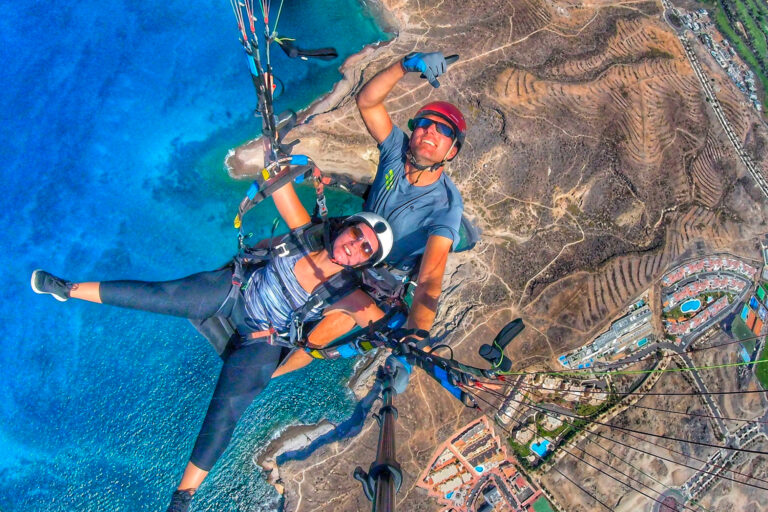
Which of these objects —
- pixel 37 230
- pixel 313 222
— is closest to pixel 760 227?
pixel 313 222

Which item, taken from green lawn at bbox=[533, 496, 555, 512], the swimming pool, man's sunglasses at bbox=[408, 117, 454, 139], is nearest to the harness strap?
man's sunglasses at bbox=[408, 117, 454, 139]

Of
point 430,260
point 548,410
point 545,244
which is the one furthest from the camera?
point 545,244

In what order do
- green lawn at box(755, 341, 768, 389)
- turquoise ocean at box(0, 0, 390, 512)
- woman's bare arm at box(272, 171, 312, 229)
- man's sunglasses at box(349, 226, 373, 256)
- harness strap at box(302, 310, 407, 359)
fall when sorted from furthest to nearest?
green lawn at box(755, 341, 768, 389) → turquoise ocean at box(0, 0, 390, 512) → woman's bare arm at box(272, 171, 312, 229) → harness strap at box(302, 310, 407, 359) → man's sunglasses at box(349, 226, 373, 256)

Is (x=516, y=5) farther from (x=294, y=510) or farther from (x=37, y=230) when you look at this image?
(x=294, y=510)

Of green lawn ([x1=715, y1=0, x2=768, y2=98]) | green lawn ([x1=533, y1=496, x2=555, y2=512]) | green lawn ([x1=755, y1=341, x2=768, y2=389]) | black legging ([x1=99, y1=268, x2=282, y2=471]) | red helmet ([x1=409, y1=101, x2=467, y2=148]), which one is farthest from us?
green lawn ([x1=715, y1=0, x2=768, y2=98])

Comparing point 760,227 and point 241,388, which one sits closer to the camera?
point 241,388

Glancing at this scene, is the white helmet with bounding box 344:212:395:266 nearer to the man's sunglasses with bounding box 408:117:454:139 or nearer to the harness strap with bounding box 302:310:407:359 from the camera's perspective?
the harness strap with bounding box 302:310:407:359
